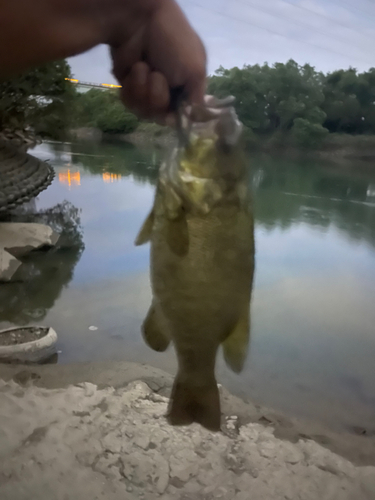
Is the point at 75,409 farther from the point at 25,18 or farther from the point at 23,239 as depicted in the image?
the point at 23,239

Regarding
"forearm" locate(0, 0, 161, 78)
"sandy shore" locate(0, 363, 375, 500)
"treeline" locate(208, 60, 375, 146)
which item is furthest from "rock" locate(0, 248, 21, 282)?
"forearm" locate(0, 0, 161, 78)

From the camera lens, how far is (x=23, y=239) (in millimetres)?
4426

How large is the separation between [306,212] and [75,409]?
16.8 ft

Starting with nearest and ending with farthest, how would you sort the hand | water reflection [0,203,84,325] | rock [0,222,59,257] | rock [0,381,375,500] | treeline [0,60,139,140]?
the hand
rock [0,381,375,500]
water reflection [0,203,84,325]
rock [0,222,59,257]
treeline [0,60,139,140]

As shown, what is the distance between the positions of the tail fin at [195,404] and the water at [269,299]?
0.22m

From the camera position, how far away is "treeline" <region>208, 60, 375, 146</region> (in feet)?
12.9

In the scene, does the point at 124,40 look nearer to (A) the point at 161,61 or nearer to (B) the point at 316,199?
(A) the point at 161,61

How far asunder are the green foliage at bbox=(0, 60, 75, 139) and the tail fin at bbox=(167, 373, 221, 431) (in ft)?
12.2

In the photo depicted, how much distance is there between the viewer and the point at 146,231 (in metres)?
0.87

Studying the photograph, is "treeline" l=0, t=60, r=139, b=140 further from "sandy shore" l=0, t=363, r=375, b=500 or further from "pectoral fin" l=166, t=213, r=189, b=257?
"pectoral fin" l=166, t=213, r=189, b=257

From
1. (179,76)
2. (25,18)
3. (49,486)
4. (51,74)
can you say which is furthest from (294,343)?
(51,74)

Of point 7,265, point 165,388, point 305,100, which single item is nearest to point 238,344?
point 165,388

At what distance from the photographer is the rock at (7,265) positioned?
3.71 meters

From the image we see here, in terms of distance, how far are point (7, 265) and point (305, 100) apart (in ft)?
11.0
